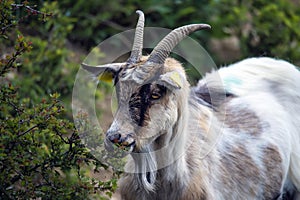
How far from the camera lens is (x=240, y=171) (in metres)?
5.09

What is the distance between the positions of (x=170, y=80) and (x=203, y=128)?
90cm

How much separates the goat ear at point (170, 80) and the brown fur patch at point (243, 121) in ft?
3.61

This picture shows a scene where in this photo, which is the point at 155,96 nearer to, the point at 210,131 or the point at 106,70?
the point at 106,70

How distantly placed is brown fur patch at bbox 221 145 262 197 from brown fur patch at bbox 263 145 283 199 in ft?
0.36

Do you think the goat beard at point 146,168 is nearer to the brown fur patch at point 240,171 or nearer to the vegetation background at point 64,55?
the vegetation background at point 64,55

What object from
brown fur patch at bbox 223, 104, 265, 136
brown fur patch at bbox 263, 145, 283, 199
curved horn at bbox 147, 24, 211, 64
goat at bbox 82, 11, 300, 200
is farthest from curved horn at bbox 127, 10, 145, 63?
brown fur patch at bbox 263, 145, 283, 199

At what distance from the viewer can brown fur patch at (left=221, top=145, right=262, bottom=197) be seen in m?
5.00

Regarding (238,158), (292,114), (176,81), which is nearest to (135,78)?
(176,81)

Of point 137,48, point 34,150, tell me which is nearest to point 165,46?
point 137,48

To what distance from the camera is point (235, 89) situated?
18.4 feet

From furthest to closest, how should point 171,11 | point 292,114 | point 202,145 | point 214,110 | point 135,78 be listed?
point 171,11 → point 292,114 → point 214,110 → point 202,145 → point 135,78

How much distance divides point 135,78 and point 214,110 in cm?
121

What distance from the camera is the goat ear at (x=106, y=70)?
455cm

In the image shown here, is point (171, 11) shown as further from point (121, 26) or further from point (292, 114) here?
point (292, 114)
